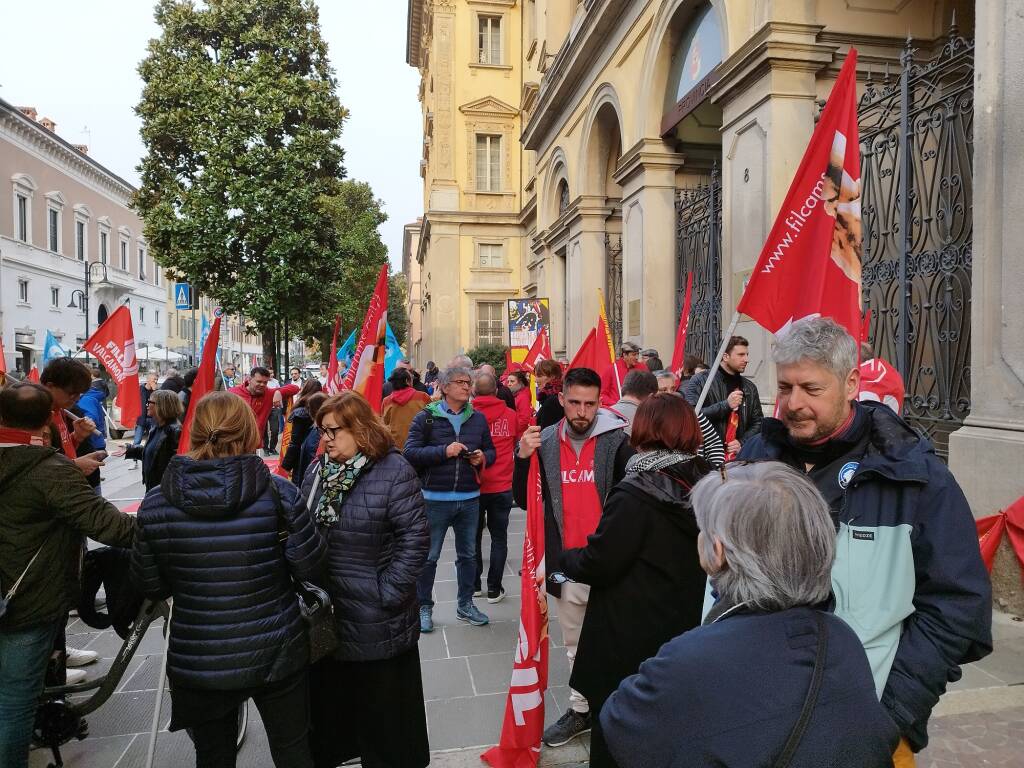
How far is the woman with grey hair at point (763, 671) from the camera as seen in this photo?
4.29 feet

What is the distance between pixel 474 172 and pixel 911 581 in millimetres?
31833

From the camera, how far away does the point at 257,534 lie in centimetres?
261

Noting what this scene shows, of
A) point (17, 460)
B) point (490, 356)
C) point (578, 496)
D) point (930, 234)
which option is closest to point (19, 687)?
point (17, 460)

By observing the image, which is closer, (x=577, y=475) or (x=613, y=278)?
(x=577, y=475)

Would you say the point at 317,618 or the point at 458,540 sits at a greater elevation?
the point at 317,618

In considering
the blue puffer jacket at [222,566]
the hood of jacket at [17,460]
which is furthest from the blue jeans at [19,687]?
the blue puffer jacket at [222,566]

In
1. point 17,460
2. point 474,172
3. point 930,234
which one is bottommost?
point 17,460

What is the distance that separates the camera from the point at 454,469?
18.0 ft

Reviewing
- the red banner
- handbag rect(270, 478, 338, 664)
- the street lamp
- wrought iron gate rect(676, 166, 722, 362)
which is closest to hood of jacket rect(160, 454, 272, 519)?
handbag rect(270, 478, 338, 664)

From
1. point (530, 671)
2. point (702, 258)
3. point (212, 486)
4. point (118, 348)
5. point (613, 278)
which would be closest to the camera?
point (212, 486)

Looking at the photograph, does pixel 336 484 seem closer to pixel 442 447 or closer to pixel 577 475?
pixel 577 475

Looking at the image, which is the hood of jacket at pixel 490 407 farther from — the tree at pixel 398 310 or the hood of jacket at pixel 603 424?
the tree at pixel 398 310

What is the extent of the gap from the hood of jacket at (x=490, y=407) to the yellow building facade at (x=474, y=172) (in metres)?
25.4

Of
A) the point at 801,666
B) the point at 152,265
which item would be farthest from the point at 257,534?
the point at 152,265
